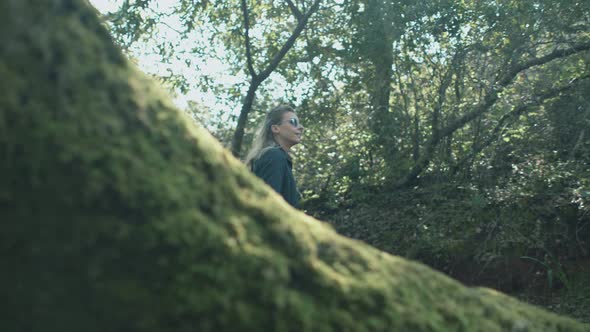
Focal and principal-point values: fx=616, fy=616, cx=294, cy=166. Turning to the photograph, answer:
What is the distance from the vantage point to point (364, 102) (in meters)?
12.6

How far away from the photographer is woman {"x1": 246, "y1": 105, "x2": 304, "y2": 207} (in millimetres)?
5938

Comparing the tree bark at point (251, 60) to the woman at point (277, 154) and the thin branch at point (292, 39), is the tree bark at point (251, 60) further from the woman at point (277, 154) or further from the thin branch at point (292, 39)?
the woman at point (277, 154)

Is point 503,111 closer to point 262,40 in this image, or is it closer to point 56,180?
point 262,40

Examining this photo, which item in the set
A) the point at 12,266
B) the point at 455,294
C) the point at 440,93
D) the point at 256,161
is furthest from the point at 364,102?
the point at 12,266

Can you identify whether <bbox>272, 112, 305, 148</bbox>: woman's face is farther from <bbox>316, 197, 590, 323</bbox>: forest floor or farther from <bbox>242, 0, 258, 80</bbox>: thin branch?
<bbox>242, 0, 258, 80</bbox>: thin branch

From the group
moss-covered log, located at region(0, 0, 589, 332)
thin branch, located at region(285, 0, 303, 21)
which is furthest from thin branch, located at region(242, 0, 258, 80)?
moss-covered log, located at region(0, 0, 589, 332)

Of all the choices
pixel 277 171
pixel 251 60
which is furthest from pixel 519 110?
pixel 251 60

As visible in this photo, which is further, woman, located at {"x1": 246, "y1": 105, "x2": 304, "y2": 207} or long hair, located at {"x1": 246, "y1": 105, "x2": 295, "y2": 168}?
long hair, located at {"x1": 246, "y1": 105, "x2": 295, "y2": 168}

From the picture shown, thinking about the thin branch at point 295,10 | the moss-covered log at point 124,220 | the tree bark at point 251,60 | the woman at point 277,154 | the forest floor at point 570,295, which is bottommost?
the moss-covered log at point 124,220

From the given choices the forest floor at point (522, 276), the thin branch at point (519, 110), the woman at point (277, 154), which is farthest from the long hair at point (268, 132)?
the thin branch at point (519, 110)

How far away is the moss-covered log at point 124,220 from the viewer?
1.24m

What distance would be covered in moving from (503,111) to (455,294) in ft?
28.1

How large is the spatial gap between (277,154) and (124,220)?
474 cm

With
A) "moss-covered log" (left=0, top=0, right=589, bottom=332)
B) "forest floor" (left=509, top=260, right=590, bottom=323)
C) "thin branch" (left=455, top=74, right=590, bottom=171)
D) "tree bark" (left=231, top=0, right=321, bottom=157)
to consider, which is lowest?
"moss-covered log" (left=0, top=0, right=589, bottom=332)
